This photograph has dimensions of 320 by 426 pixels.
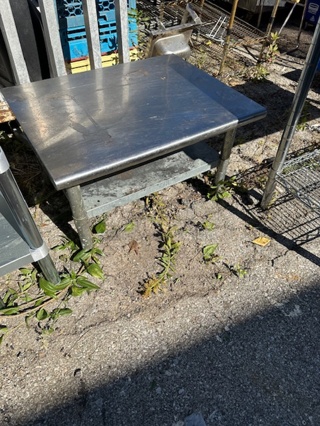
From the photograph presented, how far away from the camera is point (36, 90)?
1982mm

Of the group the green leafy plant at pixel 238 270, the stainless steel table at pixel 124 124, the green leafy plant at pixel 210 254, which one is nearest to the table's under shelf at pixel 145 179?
the stainless steel table at pixel 124 124

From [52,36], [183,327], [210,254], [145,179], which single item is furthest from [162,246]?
[52,36]

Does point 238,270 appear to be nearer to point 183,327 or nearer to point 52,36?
point 183,327

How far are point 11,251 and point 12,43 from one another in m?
1.33

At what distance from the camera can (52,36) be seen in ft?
7.16

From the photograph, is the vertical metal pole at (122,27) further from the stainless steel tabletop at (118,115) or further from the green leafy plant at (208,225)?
the green leafy plant at (208,225)

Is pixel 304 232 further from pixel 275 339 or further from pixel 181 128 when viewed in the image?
pixel 181 128

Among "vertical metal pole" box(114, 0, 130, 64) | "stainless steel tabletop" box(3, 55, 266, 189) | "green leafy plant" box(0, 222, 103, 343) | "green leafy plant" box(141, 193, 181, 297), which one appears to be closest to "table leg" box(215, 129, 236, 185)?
"stainless steel tabletop" box(3, 55, 266, 189)

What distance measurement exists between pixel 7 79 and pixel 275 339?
2390mm

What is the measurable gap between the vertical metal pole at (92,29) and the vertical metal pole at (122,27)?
17cm

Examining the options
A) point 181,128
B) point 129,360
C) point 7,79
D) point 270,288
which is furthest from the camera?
point 7,79

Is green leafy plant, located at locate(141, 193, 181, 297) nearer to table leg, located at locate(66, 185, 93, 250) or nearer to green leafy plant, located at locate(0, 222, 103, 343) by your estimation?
green leafy plant, located at locate(0, 222, 103, 343)

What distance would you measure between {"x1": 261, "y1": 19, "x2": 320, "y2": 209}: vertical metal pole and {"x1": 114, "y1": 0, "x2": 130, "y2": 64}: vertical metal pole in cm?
135

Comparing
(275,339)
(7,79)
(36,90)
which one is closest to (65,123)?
(36,90)
